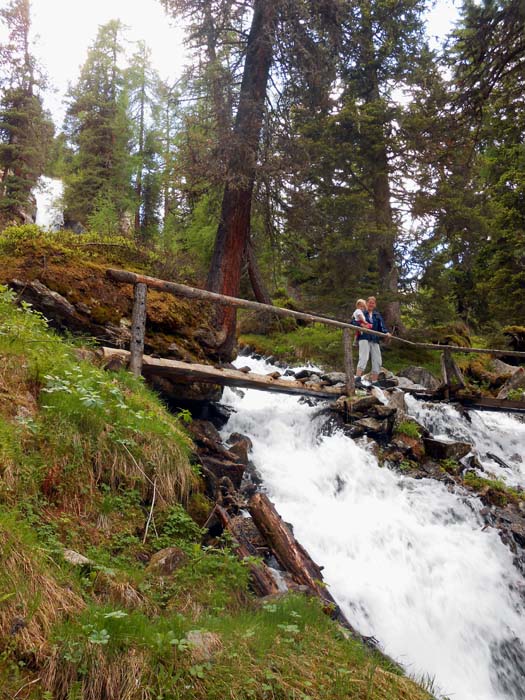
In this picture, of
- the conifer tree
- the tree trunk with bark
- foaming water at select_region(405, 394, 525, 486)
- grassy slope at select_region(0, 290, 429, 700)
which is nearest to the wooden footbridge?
grassy slope at select_region(0, 290, 429, 700)

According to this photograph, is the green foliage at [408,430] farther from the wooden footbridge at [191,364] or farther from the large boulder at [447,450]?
the wooden footbridge at [191,364]

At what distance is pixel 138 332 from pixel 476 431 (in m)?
8.33

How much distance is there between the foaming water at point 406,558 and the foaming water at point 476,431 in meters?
2.99

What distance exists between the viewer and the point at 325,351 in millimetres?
17266

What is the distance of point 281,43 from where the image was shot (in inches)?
408

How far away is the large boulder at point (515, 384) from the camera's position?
13.2 meters

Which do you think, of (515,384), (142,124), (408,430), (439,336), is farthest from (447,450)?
(142,124)

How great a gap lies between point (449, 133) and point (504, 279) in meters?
9.77

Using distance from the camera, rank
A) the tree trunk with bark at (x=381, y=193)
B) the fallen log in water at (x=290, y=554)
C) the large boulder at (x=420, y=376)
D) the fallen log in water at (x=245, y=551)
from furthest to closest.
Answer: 1. the tree trunk with bark at (x=381, y=193)
2. the large boulder at (x=420, y=376)
3. the fallen log in water at (x=290, y=554)
4. the fallen log in water at (x=245, y=551)

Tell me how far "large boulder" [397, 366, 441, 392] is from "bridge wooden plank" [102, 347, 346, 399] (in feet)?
22.0

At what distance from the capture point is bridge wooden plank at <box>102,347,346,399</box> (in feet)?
21.0

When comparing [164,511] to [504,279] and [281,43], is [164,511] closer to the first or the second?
[281,43]

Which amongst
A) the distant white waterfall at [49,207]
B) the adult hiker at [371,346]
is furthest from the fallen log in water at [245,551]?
the distant white waterfall at [49,207]

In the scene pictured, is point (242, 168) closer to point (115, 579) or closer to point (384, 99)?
point (115, 579)
